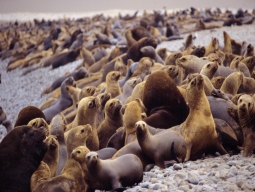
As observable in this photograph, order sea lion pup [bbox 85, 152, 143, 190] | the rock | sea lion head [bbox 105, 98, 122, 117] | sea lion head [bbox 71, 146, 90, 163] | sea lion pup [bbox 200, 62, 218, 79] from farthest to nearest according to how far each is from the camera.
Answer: sea lion pup [bbox 200, 62, 218, 79] → sea lion head [bbox 105, 98, 122, 117] → sea lion head [bbox 71, 146, 90, 163] → sea lion pup [bbox 85, 152, 143, 190] → the rock

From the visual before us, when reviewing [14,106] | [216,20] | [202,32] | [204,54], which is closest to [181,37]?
[202,32]

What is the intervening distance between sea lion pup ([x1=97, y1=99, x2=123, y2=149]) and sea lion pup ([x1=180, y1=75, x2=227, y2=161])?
1160 millimetres

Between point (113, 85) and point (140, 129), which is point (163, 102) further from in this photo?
point (113, 85)

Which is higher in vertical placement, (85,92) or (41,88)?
(85,92)

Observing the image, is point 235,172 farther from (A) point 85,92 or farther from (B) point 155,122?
(A) point 85,92

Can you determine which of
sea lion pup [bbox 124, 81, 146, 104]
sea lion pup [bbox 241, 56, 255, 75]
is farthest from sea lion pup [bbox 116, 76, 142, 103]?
sea lion pup [bbox 241, 56, 255, 75]

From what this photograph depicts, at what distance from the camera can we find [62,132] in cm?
545

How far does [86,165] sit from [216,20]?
17.3 metres

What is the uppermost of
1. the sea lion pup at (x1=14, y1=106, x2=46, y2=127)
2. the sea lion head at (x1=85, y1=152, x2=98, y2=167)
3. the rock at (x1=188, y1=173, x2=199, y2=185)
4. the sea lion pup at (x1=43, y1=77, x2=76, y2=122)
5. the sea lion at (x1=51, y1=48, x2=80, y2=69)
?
the sea lion head at (x1=85, y1=152, x2=98, y2=167)

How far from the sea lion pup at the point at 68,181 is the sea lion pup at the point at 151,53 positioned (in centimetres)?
521

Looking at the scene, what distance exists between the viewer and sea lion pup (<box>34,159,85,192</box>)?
3.88 metres

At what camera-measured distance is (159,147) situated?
4406 mm

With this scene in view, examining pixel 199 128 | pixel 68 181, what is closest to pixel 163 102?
pixel 199 128

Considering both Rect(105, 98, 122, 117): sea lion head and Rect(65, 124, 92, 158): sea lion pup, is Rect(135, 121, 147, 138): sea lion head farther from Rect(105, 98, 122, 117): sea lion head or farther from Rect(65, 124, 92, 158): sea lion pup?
Rect(105, 98, 122, 117): sea lion head
